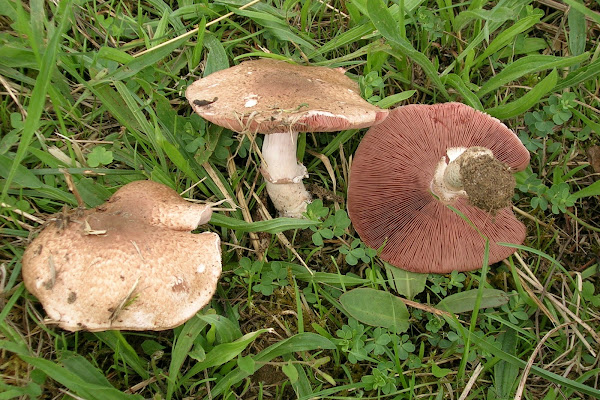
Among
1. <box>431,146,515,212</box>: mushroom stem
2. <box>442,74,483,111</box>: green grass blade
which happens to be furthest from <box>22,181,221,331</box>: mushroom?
<box>442,74,483,111</box>: green grass blade

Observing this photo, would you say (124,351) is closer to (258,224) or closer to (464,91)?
(258,224)

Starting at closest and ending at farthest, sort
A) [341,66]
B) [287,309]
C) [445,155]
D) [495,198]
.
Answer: [495,198], [287,309], [445,155], [341,66]

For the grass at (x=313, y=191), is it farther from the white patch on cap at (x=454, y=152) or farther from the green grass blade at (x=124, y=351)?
the white patch on cap at (x=454, y=152)

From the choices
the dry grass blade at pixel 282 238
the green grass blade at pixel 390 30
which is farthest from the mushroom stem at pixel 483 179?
the dry grass blade at pixel 282 238

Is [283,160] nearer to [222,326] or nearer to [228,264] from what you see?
[228,264]

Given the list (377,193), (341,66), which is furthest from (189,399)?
(341,66)

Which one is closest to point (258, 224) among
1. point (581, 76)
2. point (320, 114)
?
point (320, 114)
